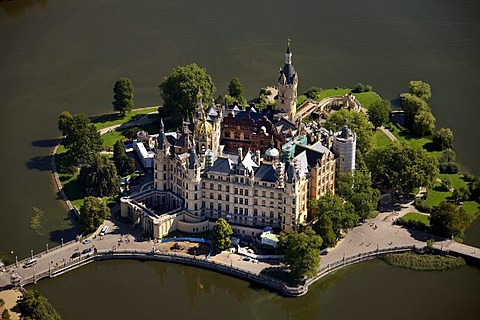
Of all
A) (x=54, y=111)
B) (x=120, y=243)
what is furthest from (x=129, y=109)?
(x=120, y=243)

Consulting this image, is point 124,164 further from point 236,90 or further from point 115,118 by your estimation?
point 236,90

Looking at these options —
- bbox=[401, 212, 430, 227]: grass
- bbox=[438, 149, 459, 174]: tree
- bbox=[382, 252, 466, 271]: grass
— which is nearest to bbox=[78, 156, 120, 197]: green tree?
bbox=[382, 252, 466, 271]: grass

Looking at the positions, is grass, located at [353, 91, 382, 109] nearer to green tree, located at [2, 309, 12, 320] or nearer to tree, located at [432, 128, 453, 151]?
tree, located at [432, 128, 453, 151]

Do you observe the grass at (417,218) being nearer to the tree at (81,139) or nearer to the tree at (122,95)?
the tree at (81,139)

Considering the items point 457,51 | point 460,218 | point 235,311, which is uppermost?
point 457,51

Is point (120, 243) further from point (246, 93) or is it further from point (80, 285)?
point (246, 93)

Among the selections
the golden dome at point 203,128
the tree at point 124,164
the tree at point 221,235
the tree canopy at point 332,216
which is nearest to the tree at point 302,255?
the tree canopy at point 332,216
